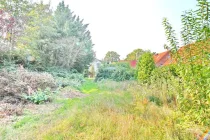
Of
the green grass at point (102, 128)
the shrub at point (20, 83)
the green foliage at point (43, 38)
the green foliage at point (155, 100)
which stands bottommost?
the green grass at point (102, 128)

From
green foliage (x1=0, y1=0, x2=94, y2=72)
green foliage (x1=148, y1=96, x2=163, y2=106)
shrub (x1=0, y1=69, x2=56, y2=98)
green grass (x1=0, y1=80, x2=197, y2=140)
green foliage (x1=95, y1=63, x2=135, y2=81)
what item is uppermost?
green foliage (x1=0, y1=0, x2=94, y2=72)

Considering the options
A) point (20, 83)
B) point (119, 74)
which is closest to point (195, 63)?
point (20, 83)

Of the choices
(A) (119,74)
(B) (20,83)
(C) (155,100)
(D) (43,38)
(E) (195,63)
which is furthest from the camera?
(A) (119,74)

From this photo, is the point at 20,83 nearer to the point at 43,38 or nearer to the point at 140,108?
the point at 140,108

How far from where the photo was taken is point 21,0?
52.7 ft

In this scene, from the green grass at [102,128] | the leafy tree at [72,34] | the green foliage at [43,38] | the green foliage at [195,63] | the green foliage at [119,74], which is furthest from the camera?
the leafy tree at [72,34]

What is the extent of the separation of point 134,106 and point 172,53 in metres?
2.30

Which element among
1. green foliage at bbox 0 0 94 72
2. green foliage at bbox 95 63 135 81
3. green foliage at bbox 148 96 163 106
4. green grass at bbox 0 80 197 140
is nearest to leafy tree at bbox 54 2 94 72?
green foliage at bbox 0 0 94 72

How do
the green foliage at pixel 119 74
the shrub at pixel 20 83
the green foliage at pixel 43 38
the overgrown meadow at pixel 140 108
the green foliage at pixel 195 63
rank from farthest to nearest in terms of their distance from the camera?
the green foliage at pixel 119 74
the green foliage at pixel 43 38
the shrub at pixel 20 83
the overgrown meadow at pixel 140 108
the green foliage at pixel 195 63

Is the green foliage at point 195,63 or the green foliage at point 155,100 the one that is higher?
the green foliage at point 195,63

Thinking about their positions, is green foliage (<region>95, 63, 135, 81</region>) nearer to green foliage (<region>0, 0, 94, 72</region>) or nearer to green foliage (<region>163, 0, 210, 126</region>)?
green foliage (<region>0, 0, 94, 72</region>)

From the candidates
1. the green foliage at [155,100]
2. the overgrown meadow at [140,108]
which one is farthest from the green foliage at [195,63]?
the green foliage at [155,100]

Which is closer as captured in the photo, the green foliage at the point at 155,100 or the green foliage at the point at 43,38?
the green foliage at the point at 155,100

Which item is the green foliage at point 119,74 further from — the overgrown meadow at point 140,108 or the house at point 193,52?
the house at point 193,52
